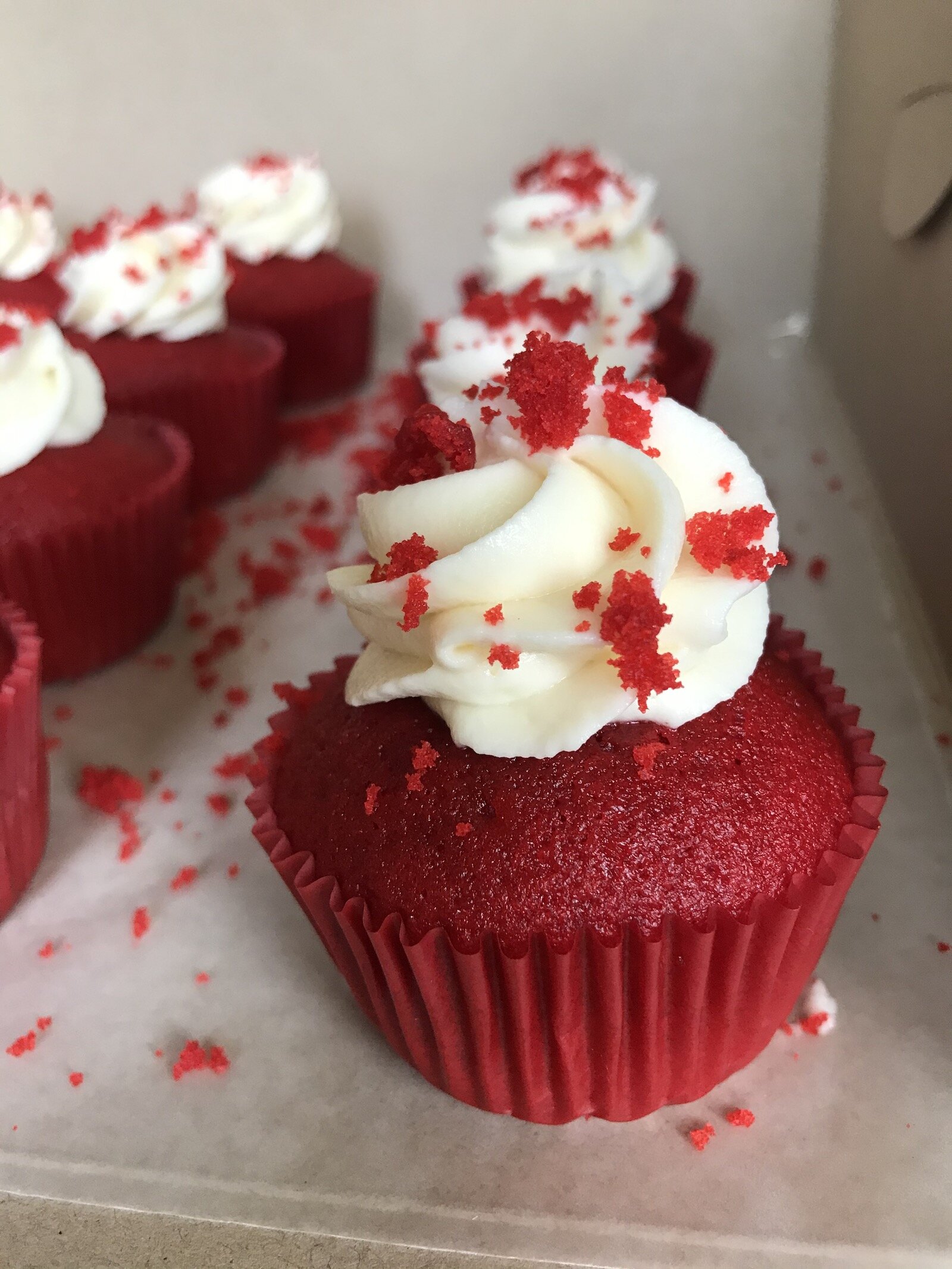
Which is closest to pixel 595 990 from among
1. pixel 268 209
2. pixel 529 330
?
pixel 529 330

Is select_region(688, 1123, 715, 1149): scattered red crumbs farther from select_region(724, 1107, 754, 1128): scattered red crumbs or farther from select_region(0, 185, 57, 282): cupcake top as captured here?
select_region(0, 185, 57, 282): cupcake top

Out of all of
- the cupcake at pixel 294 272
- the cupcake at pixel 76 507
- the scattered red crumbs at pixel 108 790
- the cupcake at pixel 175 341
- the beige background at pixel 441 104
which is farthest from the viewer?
the beige background at pixel 441 104

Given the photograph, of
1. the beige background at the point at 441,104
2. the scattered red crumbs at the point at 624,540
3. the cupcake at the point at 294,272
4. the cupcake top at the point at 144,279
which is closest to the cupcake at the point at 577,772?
the scattered red crumbs at the point at 624,540

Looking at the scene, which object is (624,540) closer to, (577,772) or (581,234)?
(577,772)

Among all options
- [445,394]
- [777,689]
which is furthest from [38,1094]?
[445,394]

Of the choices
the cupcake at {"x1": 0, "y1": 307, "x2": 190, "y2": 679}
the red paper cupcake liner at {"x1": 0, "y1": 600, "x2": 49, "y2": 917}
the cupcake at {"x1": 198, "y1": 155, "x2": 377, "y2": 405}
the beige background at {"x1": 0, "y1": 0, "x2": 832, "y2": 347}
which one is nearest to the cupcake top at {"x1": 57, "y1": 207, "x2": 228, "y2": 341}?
the cupcake at {"x1": 198, "y1": 155, "x2": 377, "y2": 405}

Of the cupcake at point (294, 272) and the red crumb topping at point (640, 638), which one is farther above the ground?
the red crumb topping at point (640, 638)

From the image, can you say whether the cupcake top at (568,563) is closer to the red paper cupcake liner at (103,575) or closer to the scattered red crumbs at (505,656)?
the scattered red crumbs at (505,656)
